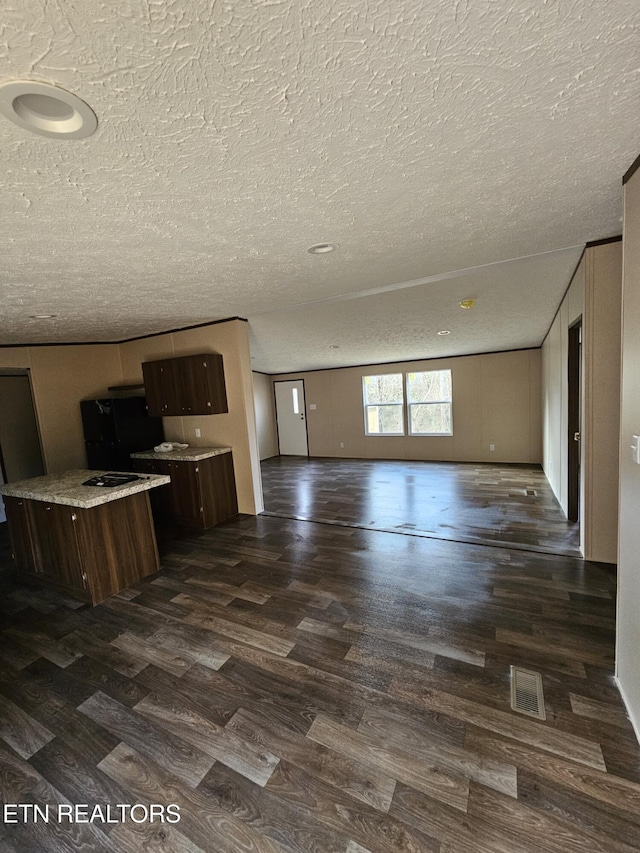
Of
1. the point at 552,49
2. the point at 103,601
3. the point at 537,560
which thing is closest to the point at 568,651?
the point at 537,560

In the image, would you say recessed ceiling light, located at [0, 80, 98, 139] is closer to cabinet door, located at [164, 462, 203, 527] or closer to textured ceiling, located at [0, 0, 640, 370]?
textured ceiling, located at [0, 0, 640, 370]

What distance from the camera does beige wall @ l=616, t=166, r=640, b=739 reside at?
1424mm

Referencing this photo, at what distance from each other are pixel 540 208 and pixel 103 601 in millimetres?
3907

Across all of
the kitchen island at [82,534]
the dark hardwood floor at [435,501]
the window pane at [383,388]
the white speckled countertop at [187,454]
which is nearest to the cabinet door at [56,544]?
the kitchen island at [82,534]

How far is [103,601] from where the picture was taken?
8.70 ft

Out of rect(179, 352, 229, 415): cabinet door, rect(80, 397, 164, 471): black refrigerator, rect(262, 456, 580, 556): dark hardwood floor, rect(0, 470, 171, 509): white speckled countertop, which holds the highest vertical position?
rect(179, 352, 229, 415): cabinet door

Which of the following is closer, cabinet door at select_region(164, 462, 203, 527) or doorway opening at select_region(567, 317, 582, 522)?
doorway opening at select_region(567, 317, 582, 522)

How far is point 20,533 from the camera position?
3.02 m

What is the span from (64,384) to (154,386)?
1403mm

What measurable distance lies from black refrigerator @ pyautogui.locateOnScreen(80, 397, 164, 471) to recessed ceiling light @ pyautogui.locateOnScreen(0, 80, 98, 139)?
3991 millimetres

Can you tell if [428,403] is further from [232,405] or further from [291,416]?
[232,405]

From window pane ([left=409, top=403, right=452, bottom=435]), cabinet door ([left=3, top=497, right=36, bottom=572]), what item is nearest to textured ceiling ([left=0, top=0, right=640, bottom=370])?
cabinet door ([left=3, top=497, right=36, bottom=572])

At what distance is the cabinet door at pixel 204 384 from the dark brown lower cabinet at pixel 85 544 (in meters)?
1.53

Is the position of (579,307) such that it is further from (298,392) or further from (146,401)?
(298,392)
